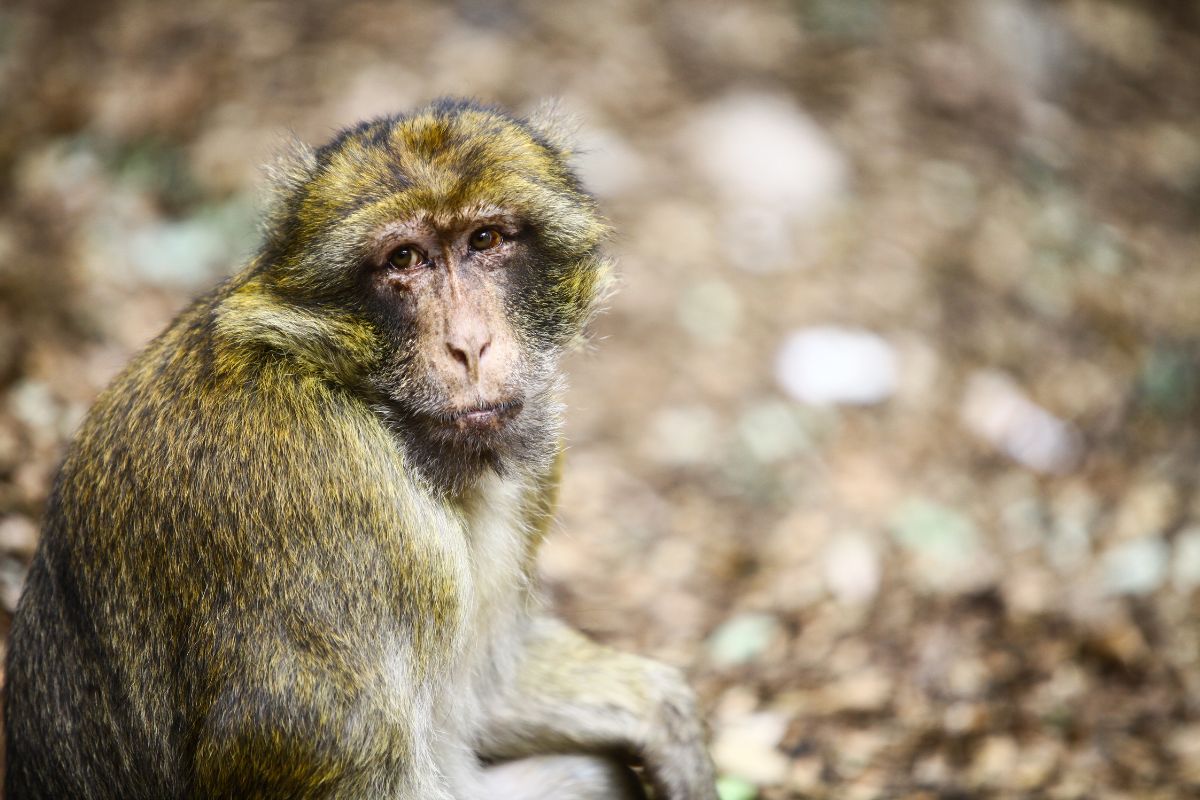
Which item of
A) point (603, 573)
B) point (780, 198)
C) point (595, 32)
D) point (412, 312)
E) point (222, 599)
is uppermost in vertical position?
point (595, 32)

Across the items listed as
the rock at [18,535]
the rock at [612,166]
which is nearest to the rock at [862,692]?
the rock at [18,535]

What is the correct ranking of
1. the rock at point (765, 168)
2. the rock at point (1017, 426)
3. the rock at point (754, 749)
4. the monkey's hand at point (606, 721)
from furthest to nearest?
the rock at point (765, 168), the rock at point (1017, 426), the rock at point (754, 749), the monkey's hand at point (606, 721)

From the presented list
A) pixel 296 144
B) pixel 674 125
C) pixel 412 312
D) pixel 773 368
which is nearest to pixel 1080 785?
pixel 773 368

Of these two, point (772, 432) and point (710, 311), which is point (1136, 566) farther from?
point (710, 311)

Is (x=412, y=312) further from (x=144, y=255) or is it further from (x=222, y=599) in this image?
(x=144, y=255)

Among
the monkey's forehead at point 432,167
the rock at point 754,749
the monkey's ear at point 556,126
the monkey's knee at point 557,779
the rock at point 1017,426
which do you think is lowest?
the monkey's knee at point 557,779

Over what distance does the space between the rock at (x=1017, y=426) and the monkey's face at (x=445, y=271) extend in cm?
400

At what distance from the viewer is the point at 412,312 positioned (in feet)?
10.3

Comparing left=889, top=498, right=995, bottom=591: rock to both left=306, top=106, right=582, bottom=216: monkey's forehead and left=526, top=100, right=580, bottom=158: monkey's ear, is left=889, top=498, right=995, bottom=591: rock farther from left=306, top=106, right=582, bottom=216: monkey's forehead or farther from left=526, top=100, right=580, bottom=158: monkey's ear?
left=306, top=106, right=582, bottom=216: monkey's forehead

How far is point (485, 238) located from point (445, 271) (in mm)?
190

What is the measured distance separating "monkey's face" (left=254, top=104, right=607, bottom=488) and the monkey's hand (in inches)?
36.8

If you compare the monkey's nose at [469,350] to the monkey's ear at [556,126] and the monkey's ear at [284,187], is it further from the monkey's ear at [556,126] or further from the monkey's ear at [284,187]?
the monkey's ear at [556,126]

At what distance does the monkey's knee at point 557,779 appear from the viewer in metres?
3.80

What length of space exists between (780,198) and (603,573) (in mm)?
3080
